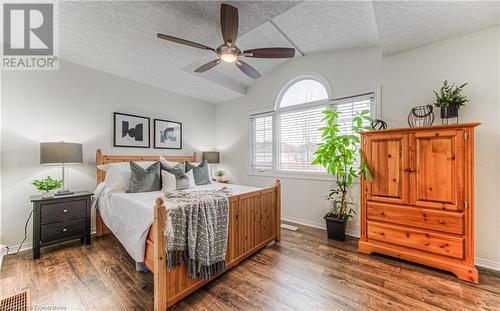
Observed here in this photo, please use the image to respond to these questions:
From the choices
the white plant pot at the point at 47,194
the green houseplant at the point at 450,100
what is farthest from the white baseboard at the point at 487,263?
the white plant pot at the point at 47,194

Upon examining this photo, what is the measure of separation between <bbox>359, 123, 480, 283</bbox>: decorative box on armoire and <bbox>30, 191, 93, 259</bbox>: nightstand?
3704 mm

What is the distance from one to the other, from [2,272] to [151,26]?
3089 mm

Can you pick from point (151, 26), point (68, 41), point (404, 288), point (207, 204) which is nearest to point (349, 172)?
point (404, 288)

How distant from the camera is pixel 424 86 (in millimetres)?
2689

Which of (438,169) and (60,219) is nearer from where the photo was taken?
(438,169)

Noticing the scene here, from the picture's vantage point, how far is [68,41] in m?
2.62

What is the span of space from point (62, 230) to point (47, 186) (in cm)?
59

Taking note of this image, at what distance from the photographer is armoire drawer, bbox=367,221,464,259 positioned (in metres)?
2.16

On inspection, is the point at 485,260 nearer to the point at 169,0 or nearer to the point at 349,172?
the point at 349,172

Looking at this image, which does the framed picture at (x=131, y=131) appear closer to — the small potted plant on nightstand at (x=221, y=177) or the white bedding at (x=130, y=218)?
the white bedding at (x=130, y=218)

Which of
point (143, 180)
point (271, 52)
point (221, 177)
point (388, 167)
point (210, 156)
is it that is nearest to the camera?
point (271, 52)

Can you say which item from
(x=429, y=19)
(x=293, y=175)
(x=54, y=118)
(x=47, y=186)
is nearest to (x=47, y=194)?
(x=47, y=186)

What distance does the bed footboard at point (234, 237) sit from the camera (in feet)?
5.41

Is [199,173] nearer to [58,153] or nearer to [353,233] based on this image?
[58,153]
